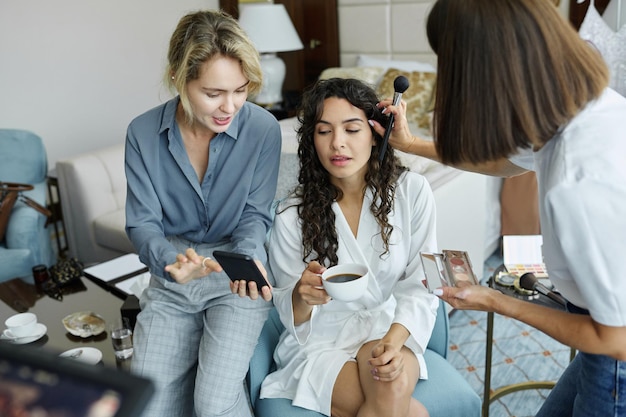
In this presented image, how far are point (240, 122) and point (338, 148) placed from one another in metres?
0.29

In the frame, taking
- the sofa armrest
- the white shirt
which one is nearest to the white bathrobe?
the white shirt

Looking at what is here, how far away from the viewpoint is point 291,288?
159 centimetres

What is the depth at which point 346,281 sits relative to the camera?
135 cm

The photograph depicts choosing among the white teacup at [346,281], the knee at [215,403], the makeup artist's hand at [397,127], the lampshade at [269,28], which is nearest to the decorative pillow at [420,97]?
the lampshade at [269,28]

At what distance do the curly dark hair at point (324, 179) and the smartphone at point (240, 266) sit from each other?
0.30 m

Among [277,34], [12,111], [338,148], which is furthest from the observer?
[277,34]

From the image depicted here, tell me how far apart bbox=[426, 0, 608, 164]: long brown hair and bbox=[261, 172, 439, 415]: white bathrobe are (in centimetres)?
66

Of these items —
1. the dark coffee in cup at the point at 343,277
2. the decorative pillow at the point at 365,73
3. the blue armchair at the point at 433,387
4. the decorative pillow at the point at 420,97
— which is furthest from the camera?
the decorative pillow at the point at 365,73

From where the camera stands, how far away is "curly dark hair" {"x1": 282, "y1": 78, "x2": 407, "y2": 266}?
5.29 ft

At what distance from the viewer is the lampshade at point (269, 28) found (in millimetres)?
4090

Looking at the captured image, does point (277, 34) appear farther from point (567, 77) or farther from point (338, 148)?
point (567, 77)

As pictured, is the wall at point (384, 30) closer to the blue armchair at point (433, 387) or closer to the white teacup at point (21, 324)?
the blue armchair at point (433, 387)

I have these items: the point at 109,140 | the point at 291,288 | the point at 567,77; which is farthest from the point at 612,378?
the point at 109,140

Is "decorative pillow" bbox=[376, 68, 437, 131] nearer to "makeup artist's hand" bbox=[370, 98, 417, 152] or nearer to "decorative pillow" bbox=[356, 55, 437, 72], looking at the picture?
"decorative pillow" bbox=[356, 55, 437, 72]
